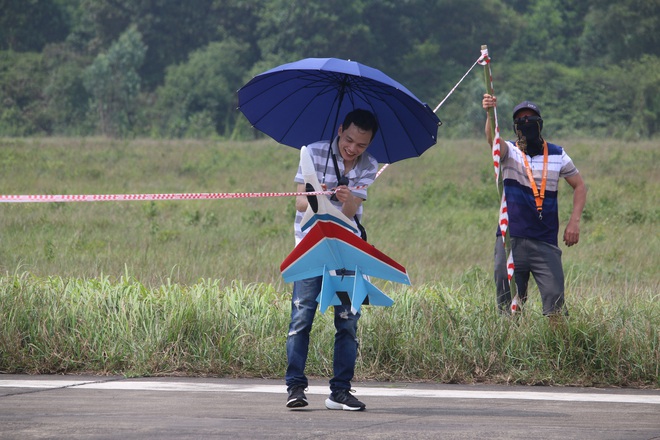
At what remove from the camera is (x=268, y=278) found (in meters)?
11.3

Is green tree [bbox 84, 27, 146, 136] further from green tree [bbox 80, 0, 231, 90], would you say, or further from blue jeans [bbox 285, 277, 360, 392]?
blue jeans [bbox 285, 277, 360, 392]

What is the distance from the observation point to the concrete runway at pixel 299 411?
200 inches

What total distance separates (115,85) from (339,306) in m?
51.9

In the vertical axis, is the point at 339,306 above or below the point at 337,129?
below

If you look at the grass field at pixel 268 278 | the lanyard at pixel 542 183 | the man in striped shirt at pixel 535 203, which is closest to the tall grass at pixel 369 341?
the grass field at pixel 268 278

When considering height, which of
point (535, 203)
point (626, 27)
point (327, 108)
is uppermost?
point (626, 27)

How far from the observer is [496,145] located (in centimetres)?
682

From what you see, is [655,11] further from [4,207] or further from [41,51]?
[4,207]

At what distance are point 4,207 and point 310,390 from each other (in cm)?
1237

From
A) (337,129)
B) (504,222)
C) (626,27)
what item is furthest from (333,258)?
(626,27)

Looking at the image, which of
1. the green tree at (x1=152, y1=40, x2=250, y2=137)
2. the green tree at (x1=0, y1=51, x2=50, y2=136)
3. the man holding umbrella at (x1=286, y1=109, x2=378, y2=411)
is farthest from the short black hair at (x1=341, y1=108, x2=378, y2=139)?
the green tree at (x1=0, y1=51, x2=50, y2=136)

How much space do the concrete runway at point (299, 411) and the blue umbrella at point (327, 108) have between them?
145 centimetres

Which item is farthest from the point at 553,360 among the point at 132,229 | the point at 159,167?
the point at 159,167

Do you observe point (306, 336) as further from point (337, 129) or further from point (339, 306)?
point (337, 129)
